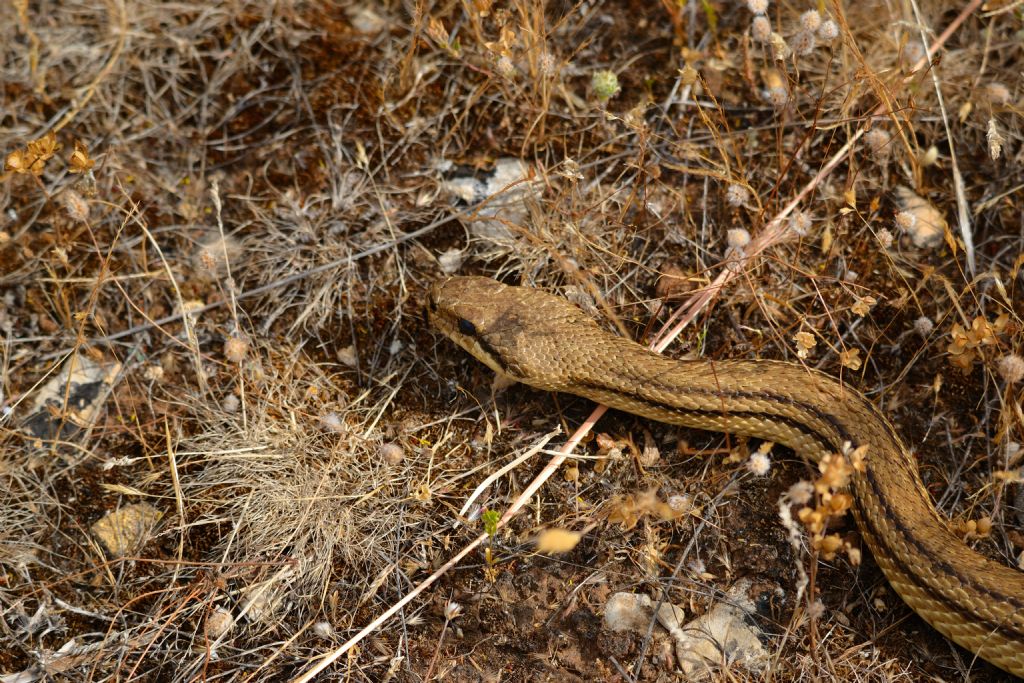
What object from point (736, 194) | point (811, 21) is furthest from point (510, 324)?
point (811, 21)

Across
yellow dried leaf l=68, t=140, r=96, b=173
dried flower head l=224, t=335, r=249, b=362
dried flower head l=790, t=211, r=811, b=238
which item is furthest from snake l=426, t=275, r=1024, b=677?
yellow dried leaf l=68, t=140, r=96, b=173

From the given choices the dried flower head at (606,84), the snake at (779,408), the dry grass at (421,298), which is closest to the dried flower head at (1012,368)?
the dry grass at (421,298)

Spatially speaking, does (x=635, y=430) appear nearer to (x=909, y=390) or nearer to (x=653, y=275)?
(x=653, y=275)

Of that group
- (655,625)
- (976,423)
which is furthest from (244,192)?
(976,423)

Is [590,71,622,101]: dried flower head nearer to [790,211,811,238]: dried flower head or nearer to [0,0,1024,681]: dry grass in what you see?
[0,0,1024,681]: dry grass

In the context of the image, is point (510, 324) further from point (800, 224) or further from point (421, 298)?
point (800, 224)

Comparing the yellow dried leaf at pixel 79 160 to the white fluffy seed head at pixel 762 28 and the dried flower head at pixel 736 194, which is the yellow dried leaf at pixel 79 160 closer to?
the dried flower head at pixel 736 194
